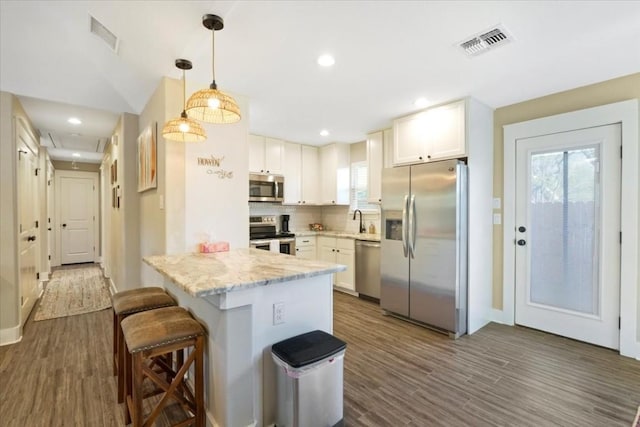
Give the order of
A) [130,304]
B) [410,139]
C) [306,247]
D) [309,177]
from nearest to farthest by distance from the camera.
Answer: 1. [130,304]
2. [410,139]
3. [306,247]
4. [309,177]

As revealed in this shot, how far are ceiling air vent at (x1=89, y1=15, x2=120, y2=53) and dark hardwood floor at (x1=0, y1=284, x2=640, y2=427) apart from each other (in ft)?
8.81

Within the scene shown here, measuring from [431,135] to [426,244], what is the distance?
1.27m

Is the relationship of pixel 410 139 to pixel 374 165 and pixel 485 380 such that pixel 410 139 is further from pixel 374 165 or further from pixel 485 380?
pixel 485 380

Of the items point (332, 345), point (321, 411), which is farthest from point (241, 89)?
point (321, 411)

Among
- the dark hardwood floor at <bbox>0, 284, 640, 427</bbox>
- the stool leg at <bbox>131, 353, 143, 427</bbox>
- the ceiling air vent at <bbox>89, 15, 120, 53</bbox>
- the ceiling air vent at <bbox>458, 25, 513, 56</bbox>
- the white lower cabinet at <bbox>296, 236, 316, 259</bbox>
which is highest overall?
the ceiling air vent at <bbox>89, 15, 120, 53</bbox>

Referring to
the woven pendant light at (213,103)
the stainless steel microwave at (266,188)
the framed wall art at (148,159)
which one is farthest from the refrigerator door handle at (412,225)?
the framed wall art at (148,159)

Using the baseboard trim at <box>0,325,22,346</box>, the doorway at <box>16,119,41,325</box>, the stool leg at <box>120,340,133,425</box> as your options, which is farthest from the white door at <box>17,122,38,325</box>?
the stool leg at <box>120,340,133,425</box>

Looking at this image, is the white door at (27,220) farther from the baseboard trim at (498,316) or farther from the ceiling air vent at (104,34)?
the baseboard trim at (498,316)

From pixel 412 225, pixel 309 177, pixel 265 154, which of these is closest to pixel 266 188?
pixel 265 154

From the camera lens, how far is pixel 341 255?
4.83m

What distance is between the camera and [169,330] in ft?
5.37

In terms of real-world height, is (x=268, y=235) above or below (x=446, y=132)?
below

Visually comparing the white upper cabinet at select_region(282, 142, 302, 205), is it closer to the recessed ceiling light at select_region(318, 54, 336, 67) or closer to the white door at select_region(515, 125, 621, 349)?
the recessed ceiling light at select_region(318, 54, 336, 67)

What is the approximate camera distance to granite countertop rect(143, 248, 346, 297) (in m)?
1.50
